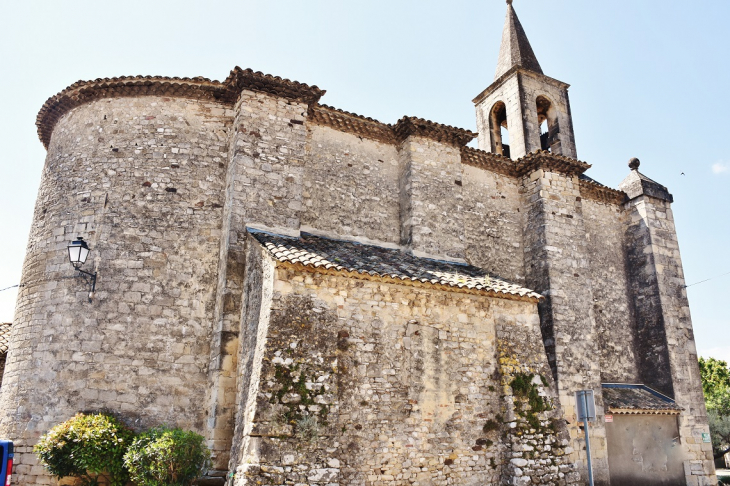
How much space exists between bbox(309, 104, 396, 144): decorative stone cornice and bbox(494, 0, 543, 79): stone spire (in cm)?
630

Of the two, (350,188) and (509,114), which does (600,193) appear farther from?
(350,188)

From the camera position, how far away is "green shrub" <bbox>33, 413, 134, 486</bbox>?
7.87 meters

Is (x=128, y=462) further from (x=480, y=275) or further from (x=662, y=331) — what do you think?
(x=662, y=331)

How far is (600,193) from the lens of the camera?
1519cm

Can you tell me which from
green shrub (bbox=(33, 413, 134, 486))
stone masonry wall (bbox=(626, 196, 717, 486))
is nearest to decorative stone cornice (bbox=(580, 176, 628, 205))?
stone masonry wall (bbox=(626, 196, 717, 486))

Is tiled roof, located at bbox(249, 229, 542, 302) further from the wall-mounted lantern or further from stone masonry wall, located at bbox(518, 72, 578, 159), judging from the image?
stone masonry wall, located at bbox(518, 72, 578, 159)

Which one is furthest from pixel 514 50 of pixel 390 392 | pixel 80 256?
pixel 80 256

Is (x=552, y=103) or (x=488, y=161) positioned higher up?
(x=552, y=103)

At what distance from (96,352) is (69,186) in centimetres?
342

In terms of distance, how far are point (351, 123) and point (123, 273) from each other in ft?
19.1

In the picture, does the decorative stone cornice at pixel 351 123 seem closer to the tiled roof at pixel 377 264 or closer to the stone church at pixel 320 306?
the stone church at pixel 320 306

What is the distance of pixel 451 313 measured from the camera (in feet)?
30.5

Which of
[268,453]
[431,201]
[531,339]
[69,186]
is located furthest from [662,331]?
[69,186]

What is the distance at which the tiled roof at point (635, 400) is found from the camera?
1224 cm
